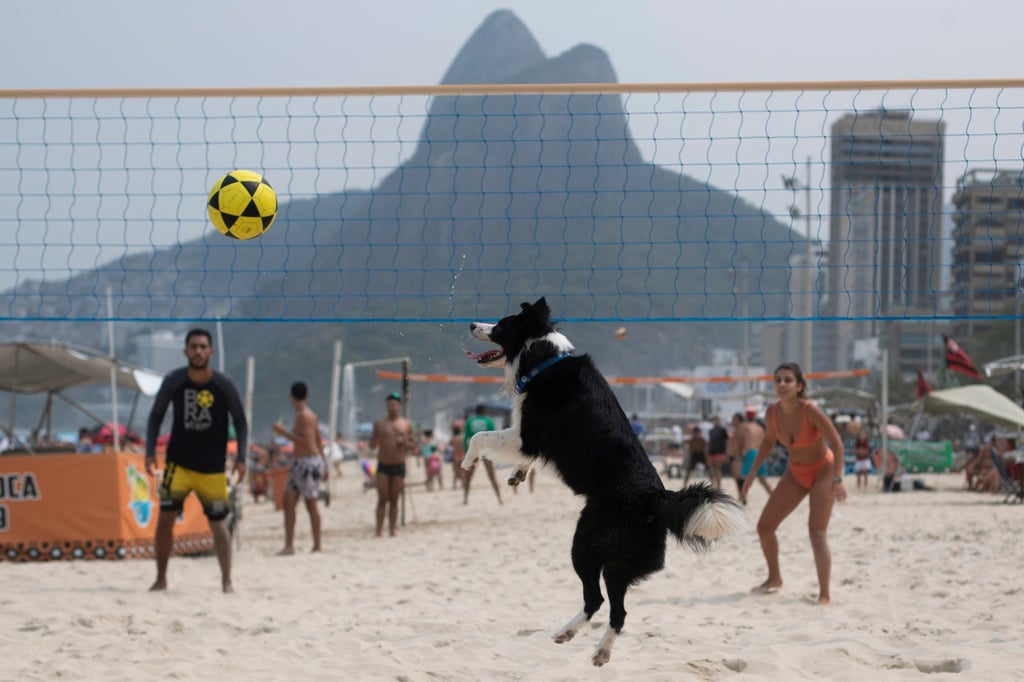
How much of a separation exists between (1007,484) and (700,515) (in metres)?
14.4

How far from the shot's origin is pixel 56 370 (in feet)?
42.8

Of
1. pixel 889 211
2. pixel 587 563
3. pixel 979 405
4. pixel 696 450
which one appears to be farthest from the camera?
pixel 696 450

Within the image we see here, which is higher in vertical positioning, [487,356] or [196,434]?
[487,356]

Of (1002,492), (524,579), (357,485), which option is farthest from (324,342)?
(524,579)

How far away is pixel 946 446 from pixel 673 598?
2189 cm

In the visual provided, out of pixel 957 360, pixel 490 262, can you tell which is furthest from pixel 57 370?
pixel 490 262

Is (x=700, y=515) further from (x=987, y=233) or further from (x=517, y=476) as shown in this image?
(x=987, y=233)

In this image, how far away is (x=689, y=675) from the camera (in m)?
4.72

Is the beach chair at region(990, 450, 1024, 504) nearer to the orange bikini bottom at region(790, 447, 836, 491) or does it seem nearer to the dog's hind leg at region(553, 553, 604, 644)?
the orange bikini bottom at region(790, 447, 836, 491)

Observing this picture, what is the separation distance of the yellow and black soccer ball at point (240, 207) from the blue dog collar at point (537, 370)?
200cm

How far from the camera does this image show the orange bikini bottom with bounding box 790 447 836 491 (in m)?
6.66

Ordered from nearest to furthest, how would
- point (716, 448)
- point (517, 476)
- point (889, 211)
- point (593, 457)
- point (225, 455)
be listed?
point (593, 457) < point (517, 476) < point (225, 455) < point (889, 211) < point (716, 448)

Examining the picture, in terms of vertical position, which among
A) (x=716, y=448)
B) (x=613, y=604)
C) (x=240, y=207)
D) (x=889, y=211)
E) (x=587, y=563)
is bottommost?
(x=716, y=448)

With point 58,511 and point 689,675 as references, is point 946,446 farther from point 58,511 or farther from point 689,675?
point 689,675
